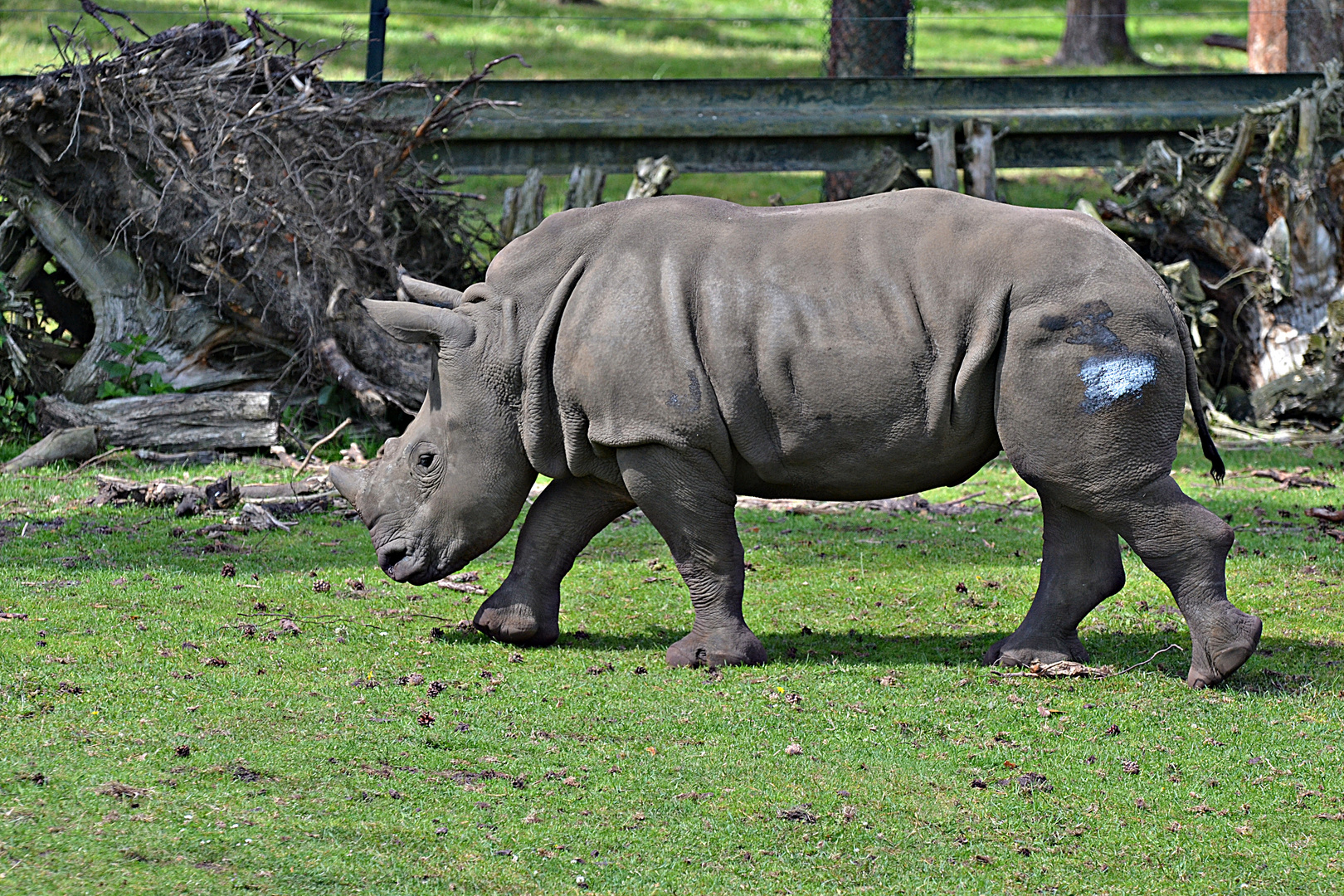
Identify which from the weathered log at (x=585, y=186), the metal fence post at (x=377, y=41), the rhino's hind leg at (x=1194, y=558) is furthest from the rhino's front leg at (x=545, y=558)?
the metal fence post at (x=377, y=41)

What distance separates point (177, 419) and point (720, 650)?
20.1ft

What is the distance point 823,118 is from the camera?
14.5 metres

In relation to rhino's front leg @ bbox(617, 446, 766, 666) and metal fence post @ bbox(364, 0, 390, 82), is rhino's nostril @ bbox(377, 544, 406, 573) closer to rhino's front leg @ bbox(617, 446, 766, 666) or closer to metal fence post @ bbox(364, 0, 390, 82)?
rhino's front leg @ bbox(617, 446, 766, 666)

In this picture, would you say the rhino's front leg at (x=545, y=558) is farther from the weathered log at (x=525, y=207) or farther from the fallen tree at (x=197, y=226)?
the weathered log at (x=525, y=207)

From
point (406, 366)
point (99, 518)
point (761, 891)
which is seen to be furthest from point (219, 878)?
point (406, 366)

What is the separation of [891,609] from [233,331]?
21.0ft

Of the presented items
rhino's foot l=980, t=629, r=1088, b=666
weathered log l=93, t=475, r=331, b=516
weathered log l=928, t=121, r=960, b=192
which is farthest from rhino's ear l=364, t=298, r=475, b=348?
weathered log l=928, t=121, r=960, b=192

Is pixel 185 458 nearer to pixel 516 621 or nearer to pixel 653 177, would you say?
pixel 653 177

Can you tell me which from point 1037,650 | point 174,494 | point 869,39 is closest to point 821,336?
point 1037,650

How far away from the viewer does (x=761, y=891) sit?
447 centimetres

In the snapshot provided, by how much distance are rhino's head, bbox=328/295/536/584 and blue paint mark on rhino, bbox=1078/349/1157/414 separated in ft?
8.24

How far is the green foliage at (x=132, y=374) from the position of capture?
11.6m

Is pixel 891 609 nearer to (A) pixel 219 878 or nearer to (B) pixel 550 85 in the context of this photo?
(A) pixel 219 878

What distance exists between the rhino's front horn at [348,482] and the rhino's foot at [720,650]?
1.75 metres
